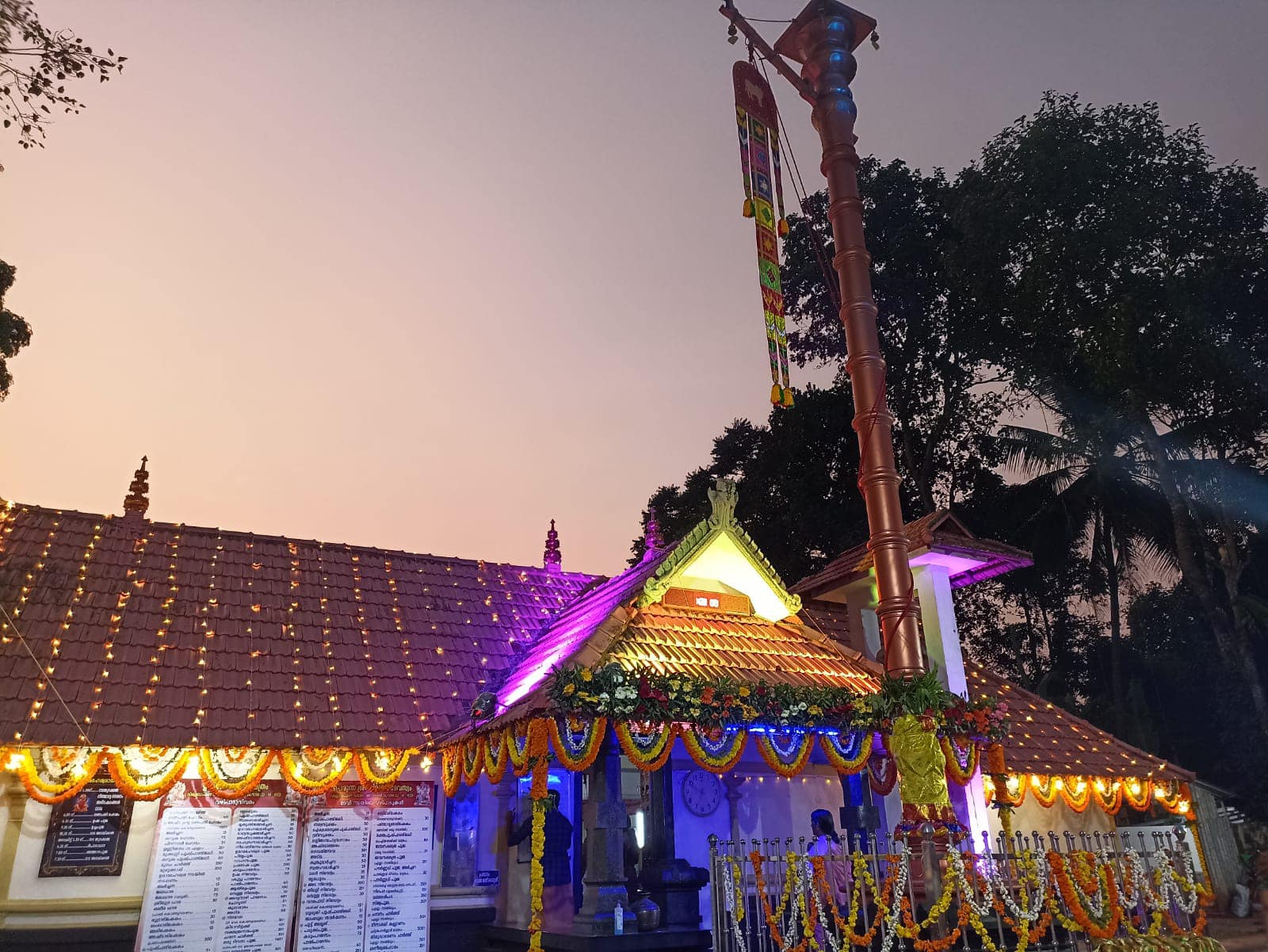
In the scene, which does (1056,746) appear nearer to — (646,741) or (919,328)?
(646,741)

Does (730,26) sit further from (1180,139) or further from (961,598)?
(961,598)

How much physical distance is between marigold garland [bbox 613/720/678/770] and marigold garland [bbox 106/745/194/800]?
5105 millimetres

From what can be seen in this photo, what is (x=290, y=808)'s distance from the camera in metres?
10.8

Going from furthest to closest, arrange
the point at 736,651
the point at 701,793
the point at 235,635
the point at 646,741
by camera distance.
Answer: the point at 701,793, the point at 235,635, the point at 736,651, the point at 646,741

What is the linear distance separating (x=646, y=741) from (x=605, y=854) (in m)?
1.63

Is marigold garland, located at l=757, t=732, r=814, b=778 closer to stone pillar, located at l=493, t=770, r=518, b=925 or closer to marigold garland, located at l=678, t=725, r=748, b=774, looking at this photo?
marigold garland, located at l=678, t=725, r=748, b=774

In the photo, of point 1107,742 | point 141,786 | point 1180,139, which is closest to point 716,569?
point 141,786

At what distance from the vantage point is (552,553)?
1736 cm

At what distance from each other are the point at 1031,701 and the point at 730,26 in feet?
42.3

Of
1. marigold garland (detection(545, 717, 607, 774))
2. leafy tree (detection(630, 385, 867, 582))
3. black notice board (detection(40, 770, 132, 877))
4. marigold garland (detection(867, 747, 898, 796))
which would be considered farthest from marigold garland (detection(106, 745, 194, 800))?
leafy tree (detection(630, 385, 867, 582))

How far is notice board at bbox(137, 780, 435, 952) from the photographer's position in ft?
32.5

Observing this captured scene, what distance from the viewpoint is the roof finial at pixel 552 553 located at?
17.2 meters

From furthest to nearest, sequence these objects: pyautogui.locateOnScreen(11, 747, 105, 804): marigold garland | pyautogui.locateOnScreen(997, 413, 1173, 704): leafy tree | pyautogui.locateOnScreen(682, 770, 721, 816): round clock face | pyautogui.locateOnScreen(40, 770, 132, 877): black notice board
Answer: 1. pyautogui.locateOnScreen(997, 413, 1173, 704): leafy tree
2. pyautogui.locateOnScreen(682, 770, 721, 816): round clock face
3. pyautogui.locateOnScreen(40, 770, 132, 877): black notice board
4. pyautogui.locateOnScreen(11, 747, 105, 804): marigold garland

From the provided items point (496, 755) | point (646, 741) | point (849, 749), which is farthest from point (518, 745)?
point (849, 749)
